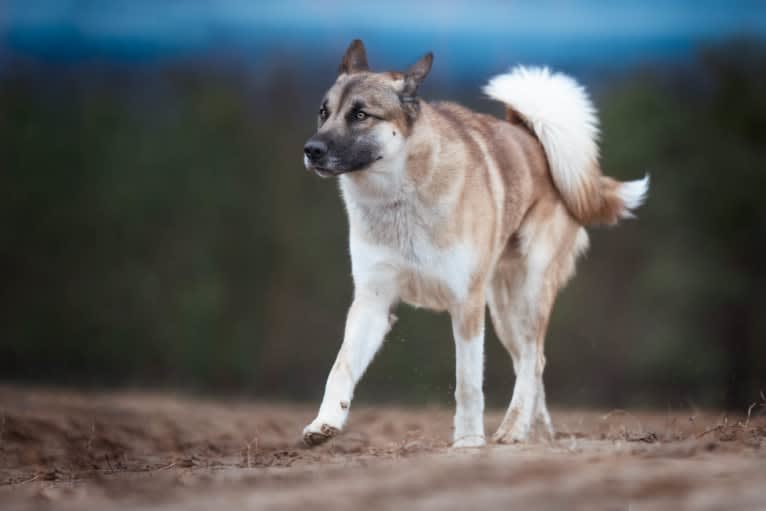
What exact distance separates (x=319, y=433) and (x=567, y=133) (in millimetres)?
2719

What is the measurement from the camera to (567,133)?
21.6ft

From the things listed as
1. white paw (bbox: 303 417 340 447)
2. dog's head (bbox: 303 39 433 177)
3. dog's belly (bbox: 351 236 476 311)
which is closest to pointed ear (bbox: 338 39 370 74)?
dog's head (bbox: 303 39 433 177)

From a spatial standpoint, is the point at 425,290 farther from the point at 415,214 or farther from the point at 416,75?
the point at 416,75

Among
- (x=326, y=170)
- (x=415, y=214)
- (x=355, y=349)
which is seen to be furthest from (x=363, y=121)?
(x=355, y=349)

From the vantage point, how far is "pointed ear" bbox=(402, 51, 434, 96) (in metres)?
5.46

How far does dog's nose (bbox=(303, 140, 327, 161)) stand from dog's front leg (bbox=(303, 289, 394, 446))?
2.44 ft

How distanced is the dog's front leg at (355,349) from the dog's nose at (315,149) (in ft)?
2.44

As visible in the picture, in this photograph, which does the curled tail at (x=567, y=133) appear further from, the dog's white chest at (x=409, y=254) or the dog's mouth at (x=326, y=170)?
the dog's mouth at (x=326, y=170)

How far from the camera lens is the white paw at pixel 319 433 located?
479 centimetres

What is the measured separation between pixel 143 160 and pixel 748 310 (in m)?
8.68

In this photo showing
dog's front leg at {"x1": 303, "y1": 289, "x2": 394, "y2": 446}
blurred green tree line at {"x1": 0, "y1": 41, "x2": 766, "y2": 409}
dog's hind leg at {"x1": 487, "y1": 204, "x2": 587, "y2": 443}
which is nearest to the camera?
dog's front leg at {"x1": 303, "y1": 289, "x2": 394, "y2": 446}

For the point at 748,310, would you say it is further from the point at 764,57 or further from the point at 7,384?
the point at 7,384

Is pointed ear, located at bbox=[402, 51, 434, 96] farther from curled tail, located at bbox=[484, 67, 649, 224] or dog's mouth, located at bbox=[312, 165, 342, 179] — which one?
curled tail, located at bbox=[484, 67, 649, 224]

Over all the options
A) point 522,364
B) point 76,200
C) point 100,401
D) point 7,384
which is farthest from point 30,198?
point 522,364
